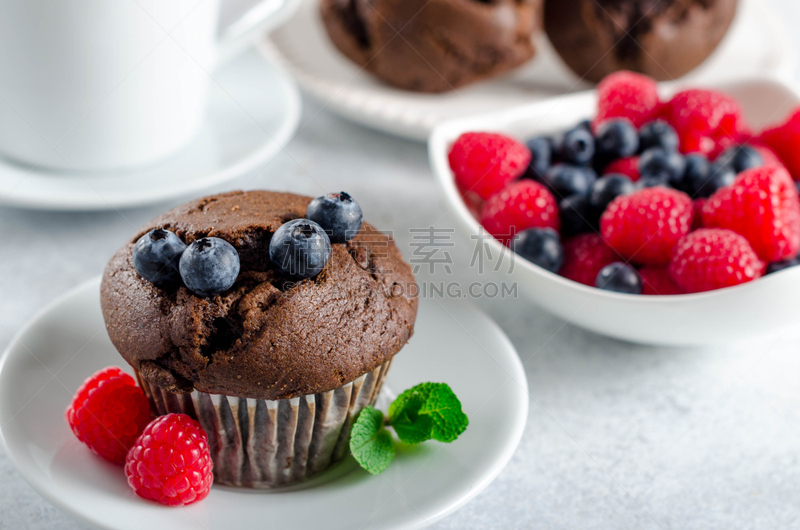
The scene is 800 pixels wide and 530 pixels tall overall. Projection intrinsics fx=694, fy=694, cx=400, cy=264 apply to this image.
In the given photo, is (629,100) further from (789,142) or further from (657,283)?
(657,283)

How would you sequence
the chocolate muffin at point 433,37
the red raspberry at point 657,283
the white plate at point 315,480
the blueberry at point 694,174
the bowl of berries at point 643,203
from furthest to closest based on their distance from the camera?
the chocolate muffin at point 433,37 < the blueberry at point 694,174 < the red raspberry at point 657,283 < the bowl of berries at point 643,203 < the white plate at point 315,480

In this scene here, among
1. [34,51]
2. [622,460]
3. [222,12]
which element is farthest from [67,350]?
[222,12]

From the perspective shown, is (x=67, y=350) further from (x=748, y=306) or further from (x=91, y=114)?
(x=748, y=306)

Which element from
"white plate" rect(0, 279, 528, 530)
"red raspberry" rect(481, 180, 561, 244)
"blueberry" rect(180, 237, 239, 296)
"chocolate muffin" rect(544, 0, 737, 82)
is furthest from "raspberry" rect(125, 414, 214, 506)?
"chocolate muffin" rect(544, 0, 737, 82)

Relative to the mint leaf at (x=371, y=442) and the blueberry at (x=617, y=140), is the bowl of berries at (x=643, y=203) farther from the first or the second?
the mint leaf at (x=371, y=442)

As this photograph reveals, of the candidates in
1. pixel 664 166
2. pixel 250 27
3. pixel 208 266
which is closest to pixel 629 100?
pixel 664 166

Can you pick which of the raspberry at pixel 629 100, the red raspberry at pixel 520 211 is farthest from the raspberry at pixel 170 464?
the raspberry at pixel 629 100

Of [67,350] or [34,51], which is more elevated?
[34,51]

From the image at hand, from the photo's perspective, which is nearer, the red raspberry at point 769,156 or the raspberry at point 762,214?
the raspberry at point 762,214
